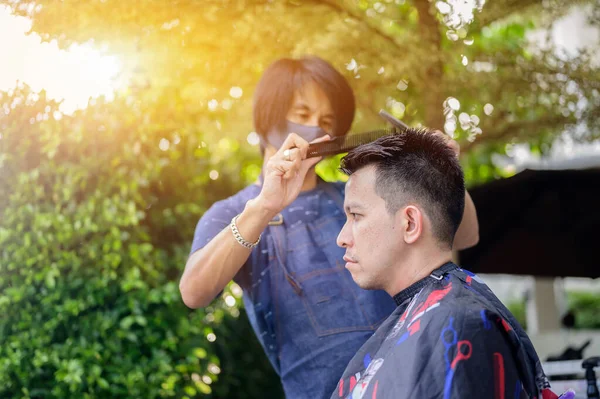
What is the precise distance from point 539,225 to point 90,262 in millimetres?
2710

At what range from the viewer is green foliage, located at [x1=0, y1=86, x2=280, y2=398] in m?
2.95

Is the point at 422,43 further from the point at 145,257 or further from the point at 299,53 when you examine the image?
the point at 145,257

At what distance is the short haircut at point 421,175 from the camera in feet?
5.38

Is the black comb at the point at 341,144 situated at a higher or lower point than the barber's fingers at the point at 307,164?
higher

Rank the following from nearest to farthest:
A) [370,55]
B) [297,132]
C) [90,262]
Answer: [297,132], [90,262], [370,55]

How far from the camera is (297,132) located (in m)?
2.15

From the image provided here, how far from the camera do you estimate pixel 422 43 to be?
3350 mm

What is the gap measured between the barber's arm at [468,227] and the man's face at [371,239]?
57 cm

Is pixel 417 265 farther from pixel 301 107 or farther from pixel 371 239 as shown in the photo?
pixel 301 107

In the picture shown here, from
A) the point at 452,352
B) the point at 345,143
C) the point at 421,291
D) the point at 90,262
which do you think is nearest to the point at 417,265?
the point at 421,291

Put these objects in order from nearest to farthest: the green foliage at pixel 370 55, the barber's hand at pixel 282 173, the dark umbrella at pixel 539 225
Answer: the barber's hand at pixel 282 173
the green foliage at pixel 370 55
the dark umbrella at pixel 539 225

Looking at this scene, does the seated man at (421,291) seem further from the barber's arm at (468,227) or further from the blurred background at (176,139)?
the blurred background at (176,139)

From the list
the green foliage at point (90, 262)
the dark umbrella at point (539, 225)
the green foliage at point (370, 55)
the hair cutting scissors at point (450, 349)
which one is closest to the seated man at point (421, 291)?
the hair cutting scissors at point (450, 349)

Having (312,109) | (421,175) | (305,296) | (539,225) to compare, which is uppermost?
(312,109)
